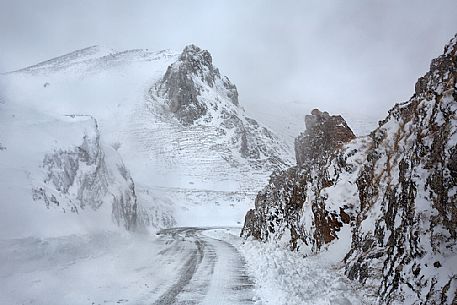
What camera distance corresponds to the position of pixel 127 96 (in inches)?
4589

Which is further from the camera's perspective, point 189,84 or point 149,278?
point 189,84

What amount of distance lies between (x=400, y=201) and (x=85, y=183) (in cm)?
1417

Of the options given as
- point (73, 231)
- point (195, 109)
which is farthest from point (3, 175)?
point (195, 109)

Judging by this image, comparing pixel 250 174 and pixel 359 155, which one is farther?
pixel 250 174

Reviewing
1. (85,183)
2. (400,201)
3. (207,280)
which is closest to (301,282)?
(207,280)

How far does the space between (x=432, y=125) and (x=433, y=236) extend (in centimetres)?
218

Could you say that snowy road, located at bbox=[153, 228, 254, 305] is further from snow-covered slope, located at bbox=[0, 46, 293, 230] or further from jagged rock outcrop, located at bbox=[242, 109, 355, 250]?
snow-covered slope, located at bbox=[0, 46, 293, 230]

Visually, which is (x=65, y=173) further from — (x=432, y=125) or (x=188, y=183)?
(x=188, y=183)

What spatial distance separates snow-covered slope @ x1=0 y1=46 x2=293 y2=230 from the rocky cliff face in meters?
33.3

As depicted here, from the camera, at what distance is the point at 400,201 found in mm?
8211

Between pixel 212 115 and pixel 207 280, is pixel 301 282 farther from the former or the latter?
pixel 212 115

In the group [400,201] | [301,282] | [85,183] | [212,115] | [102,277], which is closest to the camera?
[400,201]

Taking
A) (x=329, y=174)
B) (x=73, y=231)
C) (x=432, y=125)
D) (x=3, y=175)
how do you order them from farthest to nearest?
(x=329, y=174) → (x=73, y=231) → (x=3, y=175) → (x=432, y=125)

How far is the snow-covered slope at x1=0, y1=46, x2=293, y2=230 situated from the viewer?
69.4 metres
